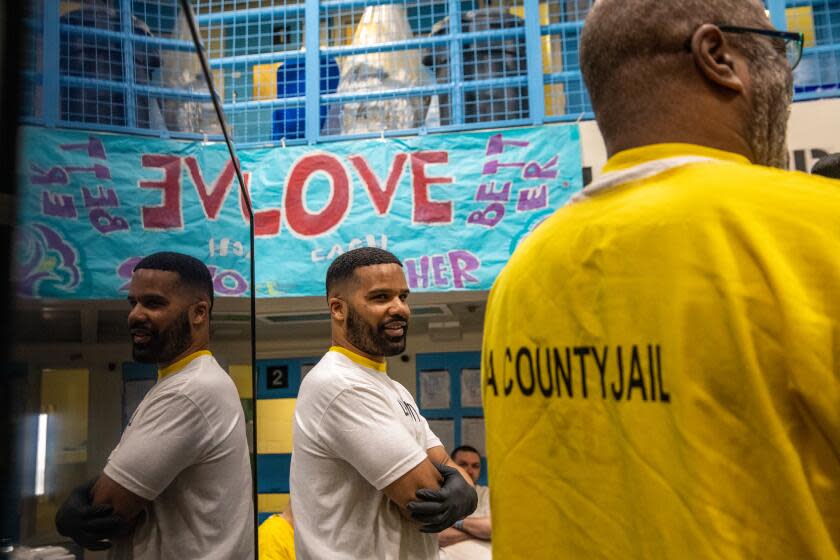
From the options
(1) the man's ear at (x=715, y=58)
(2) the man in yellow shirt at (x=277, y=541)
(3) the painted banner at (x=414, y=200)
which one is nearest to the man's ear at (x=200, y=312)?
(1) the man's ear at (x=715, y=58)

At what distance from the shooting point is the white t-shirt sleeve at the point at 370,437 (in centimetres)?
182

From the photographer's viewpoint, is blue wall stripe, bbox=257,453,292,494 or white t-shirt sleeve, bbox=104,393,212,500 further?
blue wall stripe, bbox=257,453,292,494

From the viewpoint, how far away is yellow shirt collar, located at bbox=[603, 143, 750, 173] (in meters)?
0.80

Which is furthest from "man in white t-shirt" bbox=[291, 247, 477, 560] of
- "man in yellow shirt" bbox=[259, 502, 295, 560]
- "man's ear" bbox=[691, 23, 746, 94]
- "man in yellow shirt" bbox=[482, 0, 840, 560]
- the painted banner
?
the painted banner

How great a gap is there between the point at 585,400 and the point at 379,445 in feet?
3.61

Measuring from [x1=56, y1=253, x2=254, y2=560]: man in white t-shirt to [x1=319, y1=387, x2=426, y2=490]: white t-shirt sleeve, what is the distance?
0.55 metres

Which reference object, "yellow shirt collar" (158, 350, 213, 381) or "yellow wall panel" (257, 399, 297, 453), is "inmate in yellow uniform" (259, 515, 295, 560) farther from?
"yellow wall panel" (257, 399, 297, 453)

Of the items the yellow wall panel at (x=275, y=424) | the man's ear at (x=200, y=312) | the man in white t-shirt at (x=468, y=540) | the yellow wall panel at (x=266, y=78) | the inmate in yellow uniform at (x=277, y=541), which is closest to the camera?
the man's ear at (x=200, y=312)

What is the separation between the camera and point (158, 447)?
0.92m

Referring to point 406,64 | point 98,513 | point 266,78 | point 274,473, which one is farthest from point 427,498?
point 274,473

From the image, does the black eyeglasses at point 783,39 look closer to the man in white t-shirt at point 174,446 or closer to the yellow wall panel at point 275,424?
the man in white t-shirt at point 174,446

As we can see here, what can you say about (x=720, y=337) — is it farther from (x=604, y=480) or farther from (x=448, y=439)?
(x=448, y=439)

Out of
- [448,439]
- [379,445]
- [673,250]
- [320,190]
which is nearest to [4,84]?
[673,250]

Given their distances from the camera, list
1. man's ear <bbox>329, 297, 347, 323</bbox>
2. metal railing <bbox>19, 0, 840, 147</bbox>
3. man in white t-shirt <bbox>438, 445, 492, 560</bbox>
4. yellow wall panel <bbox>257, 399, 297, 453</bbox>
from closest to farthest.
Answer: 1. man's ear <bbox>329, 297, 347, 323</bbox>
2. man in white t-shirt <bbox>438, 445, 492, 560</bbox>
3. metal railing <bbox>19, 0, 840, 147</bbox>
4. yellow wall panel <bbox>257, 399, 297, 453</bbox>
